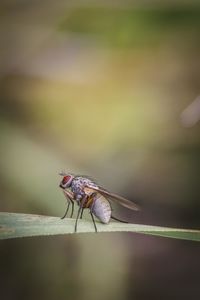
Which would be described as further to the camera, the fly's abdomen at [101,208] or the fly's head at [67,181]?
the fly's head at [67,181]

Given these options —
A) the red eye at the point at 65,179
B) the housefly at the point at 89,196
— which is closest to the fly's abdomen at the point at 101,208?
the housefly at the point at 89,196

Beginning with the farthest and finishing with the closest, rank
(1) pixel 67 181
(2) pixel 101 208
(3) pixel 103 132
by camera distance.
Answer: (3) pixel 103 132 → (1) pixel 67 181 → (2) pixel 101 208

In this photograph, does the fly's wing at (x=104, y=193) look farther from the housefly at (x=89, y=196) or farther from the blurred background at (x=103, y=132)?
the blurred background at (x=103, y=132)

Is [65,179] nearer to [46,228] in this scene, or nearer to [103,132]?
[103,132]

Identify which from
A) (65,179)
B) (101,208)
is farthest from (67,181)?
(101,208)

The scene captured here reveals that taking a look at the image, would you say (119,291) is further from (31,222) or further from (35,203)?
(31,222)

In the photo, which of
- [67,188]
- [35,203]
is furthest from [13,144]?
[67,188]

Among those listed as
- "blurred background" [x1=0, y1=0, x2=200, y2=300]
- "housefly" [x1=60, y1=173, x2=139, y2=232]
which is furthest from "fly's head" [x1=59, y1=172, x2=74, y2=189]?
"blurred background" [x1=0, y1=0, x2=200, y2=300]
